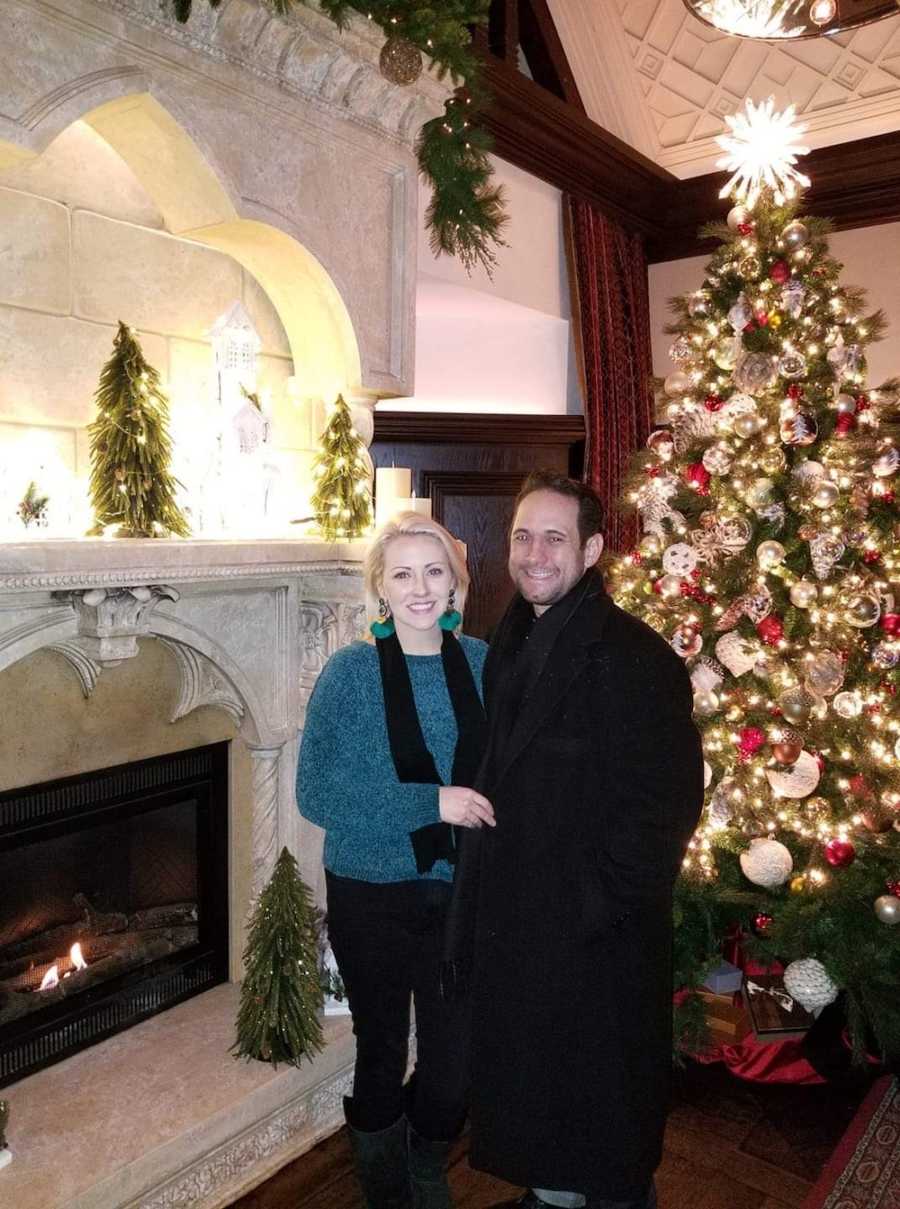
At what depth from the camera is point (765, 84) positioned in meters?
4.14

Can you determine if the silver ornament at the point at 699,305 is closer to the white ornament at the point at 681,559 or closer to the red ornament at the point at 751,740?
the white ornament at the point at 681,559

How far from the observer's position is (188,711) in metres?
2.46

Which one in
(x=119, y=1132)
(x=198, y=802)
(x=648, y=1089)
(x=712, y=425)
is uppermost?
(x=712, y=425)

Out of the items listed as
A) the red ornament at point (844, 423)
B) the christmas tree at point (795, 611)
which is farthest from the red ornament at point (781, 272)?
the red ornament at point (844, 423)

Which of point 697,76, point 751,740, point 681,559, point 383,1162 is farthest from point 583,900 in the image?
point 697,76

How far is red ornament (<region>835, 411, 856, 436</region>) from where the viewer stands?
2.66m

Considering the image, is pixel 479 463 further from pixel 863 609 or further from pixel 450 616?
pixel 450 616

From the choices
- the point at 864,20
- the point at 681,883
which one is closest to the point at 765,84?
the point at 864,20

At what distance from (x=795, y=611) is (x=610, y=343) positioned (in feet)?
6.86

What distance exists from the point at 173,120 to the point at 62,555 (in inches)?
39.8

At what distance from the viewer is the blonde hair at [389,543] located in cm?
185

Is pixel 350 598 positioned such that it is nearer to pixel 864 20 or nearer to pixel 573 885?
pixel 573 885

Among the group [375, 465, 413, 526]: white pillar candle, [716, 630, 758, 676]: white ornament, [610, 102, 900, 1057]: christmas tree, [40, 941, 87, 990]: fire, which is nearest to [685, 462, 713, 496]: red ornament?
[610, 102, 900, 1057]: christmas tree

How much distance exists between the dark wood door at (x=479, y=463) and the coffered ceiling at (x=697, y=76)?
1.48m
